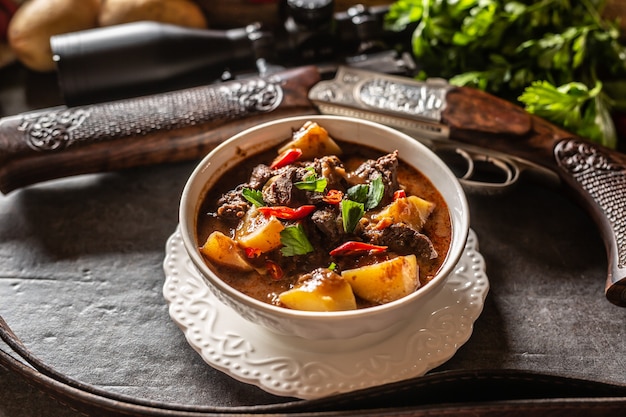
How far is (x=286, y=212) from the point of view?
2.27 metres

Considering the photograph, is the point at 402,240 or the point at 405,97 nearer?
the point at 402,240

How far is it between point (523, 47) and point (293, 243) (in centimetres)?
168

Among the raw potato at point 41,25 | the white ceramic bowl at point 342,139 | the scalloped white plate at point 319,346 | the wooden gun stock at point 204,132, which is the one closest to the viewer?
the white ceramic bowl at point 342,139

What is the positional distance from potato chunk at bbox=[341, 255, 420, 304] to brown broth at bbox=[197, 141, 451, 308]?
5cm

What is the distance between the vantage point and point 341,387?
2.09m

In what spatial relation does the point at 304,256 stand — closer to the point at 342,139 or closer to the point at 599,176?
the point at 342,139

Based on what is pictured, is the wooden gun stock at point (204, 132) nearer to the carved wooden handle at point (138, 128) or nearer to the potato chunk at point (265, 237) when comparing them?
the carved wooden handle at point (138, 128)

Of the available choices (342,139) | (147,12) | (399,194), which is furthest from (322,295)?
(147,12)

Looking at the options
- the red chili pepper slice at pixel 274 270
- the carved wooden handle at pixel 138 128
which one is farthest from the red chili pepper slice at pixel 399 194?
the carved wooden handle at pixel 138 128

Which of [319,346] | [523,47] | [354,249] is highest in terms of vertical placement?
[523,47]

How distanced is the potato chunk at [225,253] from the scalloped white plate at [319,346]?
21cm

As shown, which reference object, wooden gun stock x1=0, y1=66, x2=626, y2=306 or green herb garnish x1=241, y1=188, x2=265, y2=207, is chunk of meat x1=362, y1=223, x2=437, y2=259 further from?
wooden gun stock x1=0, y1=66, x2=626, y2=306

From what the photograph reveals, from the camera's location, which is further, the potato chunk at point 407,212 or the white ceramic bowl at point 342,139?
the potato chunk at point 407,212

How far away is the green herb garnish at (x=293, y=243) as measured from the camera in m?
2.18
